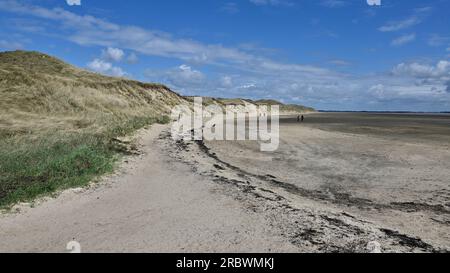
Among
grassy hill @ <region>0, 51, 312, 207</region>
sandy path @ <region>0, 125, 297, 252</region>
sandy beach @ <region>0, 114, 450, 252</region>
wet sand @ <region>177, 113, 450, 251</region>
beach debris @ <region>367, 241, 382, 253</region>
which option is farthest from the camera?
grassy hill @ <region>0, 51, 312, 207</region>

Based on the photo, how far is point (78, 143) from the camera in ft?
73.1

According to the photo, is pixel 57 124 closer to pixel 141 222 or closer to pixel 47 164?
pixel 47 164

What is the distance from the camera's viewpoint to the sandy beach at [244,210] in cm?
868

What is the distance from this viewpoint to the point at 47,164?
15.7 m

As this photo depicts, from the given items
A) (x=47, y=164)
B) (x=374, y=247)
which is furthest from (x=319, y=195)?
(x=47, y=164)

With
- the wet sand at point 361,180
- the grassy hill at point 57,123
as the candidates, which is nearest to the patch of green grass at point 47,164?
the grassy hill at point 57,123

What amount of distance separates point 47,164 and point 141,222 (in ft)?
25.3

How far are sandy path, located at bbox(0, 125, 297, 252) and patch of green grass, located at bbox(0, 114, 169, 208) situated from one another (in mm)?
876

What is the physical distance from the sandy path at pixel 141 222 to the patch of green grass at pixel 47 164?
34.5 inches

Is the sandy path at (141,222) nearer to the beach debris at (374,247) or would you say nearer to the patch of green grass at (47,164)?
the patch of green grass at (47,164)

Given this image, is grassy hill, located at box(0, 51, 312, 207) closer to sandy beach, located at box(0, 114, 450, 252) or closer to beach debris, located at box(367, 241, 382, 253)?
sandy beach, located at box(0, 114, 450, 252)

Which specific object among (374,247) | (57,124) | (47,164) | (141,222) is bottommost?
(374,247)

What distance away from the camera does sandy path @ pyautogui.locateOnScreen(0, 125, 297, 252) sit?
8422mm

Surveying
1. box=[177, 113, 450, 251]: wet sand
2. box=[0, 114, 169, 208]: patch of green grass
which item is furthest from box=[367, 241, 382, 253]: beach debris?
box=[0, 114, 169, 208]: patch of green grass
